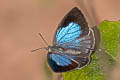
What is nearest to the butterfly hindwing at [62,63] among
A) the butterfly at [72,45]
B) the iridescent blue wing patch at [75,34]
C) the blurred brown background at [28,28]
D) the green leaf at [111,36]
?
the butterfly at [72,45]

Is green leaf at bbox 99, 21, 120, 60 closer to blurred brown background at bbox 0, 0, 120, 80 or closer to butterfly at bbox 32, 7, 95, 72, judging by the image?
butterfly at bbox 32, 7, 95, 72

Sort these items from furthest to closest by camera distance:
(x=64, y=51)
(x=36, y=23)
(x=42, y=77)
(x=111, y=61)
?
1. (x=36, y=23)
2. (x=42, y=77)
3. (x=64, y=51)
4. (x=111, y=61)

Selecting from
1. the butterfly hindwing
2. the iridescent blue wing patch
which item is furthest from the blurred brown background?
the butterfly hindwing

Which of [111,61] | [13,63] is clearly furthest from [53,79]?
[111,61]

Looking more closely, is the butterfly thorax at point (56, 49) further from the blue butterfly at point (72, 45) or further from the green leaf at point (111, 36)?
the green leaf at point (111, 36)

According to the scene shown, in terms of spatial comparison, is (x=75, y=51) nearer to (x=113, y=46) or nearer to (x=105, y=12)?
(x=113, y=46)

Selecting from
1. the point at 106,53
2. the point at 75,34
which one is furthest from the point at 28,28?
the point at 106,53
